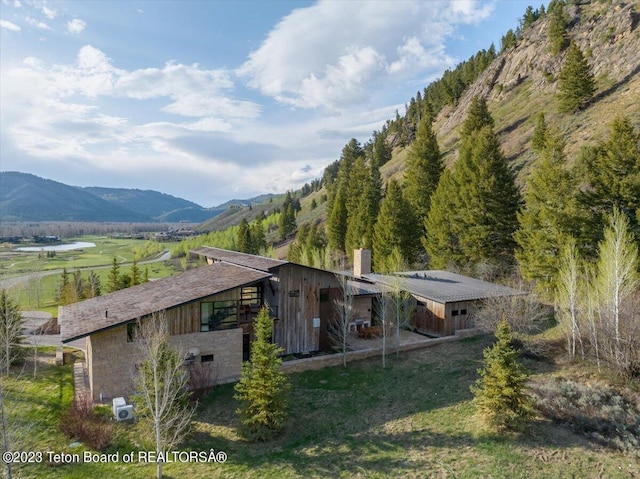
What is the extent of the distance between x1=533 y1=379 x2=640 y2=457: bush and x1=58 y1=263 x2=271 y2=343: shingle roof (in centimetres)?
1388

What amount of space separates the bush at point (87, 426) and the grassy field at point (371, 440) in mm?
413

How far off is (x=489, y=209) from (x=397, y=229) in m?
10.3

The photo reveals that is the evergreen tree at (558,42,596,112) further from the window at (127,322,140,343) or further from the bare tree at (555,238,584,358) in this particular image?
the window at (127,322,140,343)

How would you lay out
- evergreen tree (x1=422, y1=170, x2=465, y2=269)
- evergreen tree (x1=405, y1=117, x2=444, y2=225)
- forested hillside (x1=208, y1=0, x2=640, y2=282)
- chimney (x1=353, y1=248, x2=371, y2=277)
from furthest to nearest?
evergreen tree (x1=405, y1=117, x2=444, y2=225) < evergreen tree (x1=422, y1=170, x2=465, y2=269) < chimney (x1=353, y1=248, x2=371, y2=277) < forested hillside (x1=208, y1=0, x2=640, y2=282)

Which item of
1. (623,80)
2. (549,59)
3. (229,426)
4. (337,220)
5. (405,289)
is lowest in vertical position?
(229,426)

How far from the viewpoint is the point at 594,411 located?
14.2 meters

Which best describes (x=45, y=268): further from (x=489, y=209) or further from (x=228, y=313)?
(x=489, y=209)

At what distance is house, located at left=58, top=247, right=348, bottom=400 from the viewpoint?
1734 cm

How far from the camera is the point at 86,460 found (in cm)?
1377

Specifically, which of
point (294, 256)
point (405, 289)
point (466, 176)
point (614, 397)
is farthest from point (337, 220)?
point (614, 397)

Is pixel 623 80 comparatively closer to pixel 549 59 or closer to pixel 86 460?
pixel 549 59

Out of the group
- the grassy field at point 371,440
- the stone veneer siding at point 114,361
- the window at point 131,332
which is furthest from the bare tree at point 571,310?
the window at point 131,332

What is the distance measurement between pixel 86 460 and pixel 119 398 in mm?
3339

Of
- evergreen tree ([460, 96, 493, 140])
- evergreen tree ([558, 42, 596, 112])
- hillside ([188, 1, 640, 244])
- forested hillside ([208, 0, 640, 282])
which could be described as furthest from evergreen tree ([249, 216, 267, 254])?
evergreen tree ([558, 42, 596, 112])
